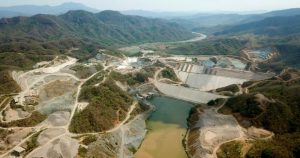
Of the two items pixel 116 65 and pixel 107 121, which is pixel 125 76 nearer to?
pixel 116 65

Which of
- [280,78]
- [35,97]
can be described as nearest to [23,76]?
[35,97]

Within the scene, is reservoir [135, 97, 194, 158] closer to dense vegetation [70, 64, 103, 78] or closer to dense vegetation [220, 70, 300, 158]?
dense vegetation [220, 70, 300, 158]

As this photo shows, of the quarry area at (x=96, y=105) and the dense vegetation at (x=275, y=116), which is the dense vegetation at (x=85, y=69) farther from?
the dense vegetation at (x=275, y=116)

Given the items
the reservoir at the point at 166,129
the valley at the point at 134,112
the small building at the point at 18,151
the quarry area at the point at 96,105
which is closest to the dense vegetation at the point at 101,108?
the valley at the point at 134,112

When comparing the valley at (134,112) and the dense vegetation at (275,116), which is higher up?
the dense vegetation at (275,116)

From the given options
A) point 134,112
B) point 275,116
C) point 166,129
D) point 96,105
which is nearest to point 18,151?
point 96,105

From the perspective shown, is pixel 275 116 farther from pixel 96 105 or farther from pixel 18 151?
pixel 18 151
